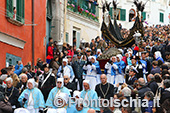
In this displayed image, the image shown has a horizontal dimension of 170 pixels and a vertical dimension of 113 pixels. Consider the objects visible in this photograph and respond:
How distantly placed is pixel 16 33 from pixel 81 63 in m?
3.68

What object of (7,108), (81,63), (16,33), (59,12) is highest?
(59,12)

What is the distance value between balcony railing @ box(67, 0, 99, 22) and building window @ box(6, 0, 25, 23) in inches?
343

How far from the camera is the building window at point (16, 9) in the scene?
21.1 metres

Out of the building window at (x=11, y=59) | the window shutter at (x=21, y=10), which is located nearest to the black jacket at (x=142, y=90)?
the building window at (x=11, y=59)

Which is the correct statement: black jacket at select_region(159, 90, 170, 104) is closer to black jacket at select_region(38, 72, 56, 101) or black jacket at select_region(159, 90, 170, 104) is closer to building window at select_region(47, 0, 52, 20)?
black jacket at select_region(38, 72, 56, 101)

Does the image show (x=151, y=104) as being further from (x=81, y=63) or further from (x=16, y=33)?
(x=16, y=33)

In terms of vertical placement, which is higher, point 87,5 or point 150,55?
point 87,5

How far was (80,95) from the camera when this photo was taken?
13.1 m

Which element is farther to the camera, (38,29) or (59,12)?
(59,12)

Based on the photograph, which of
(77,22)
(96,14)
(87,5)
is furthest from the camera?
(96,14)

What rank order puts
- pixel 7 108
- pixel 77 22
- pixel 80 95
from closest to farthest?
pixel 7 108
pixel 80 95
pixel 77 22

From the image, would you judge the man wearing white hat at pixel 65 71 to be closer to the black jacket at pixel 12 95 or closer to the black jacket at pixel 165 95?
the black jacket at pixel 12 95

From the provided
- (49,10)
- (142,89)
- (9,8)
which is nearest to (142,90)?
(142,89)

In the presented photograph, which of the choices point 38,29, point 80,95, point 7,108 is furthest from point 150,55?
point 7,108
